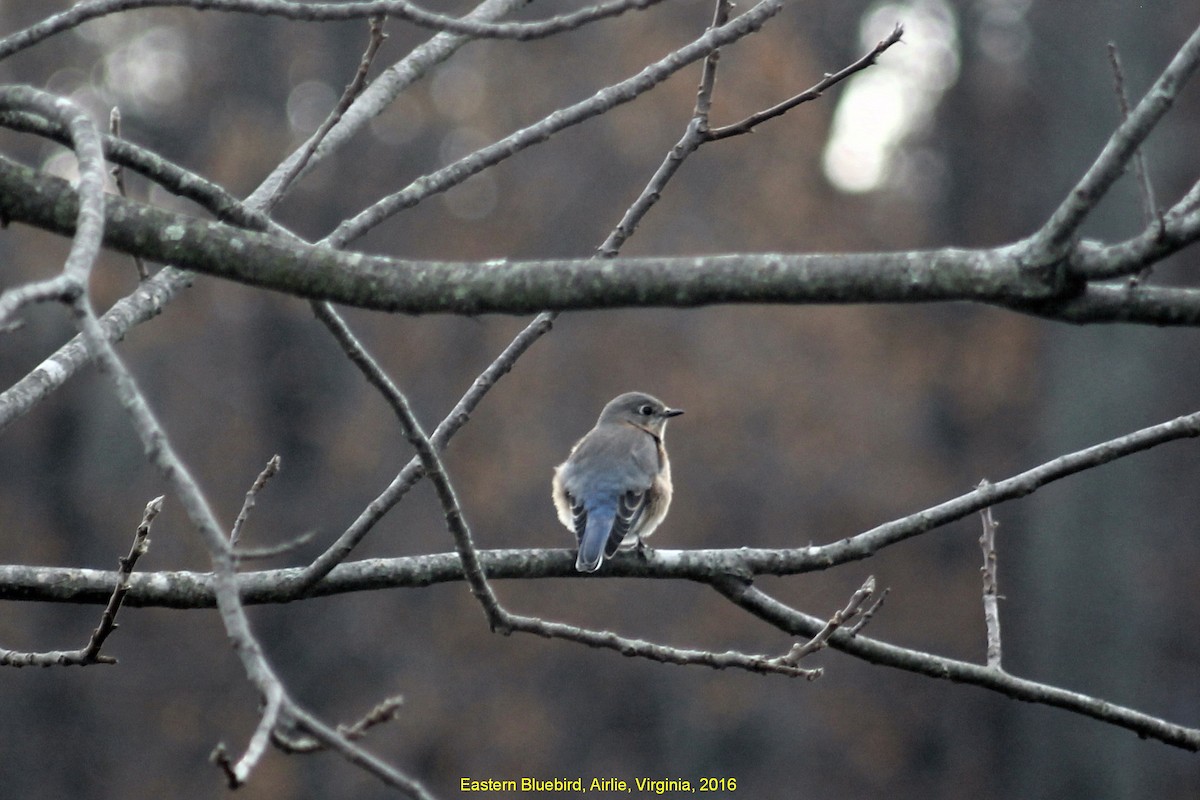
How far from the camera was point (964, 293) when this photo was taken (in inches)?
105

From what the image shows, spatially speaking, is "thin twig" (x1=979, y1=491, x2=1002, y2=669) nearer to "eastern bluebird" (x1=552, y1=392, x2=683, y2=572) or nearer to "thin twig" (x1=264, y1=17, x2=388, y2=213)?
"eastern bluebird" (x1=552, y1=392, x2=683, y2=572)

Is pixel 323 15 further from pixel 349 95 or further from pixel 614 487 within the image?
pixel 614 487

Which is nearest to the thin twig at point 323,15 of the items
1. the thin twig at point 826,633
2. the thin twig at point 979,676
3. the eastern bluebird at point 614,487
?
the thin twig at point 826,633

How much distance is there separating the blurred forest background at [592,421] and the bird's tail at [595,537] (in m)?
10.2

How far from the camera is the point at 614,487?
21.8 ft

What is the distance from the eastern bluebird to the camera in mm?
6016

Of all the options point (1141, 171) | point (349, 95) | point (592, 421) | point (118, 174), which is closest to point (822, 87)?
point (1141, 171)

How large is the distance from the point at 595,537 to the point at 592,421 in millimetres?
12383

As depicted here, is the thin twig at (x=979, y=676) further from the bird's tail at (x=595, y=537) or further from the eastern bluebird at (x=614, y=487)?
the eastern bluebird at (x=614, y=487)

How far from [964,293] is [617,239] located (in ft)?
5.08

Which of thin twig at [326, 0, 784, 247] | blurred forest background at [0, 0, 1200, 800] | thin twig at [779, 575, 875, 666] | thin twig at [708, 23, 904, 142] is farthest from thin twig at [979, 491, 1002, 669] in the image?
blurred forest background at [0, 0, 1200, 800]

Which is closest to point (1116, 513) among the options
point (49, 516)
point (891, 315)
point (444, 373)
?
point (891, 315)

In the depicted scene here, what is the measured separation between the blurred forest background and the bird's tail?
10162 mm

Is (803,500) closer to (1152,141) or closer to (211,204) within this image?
(1152,141)
